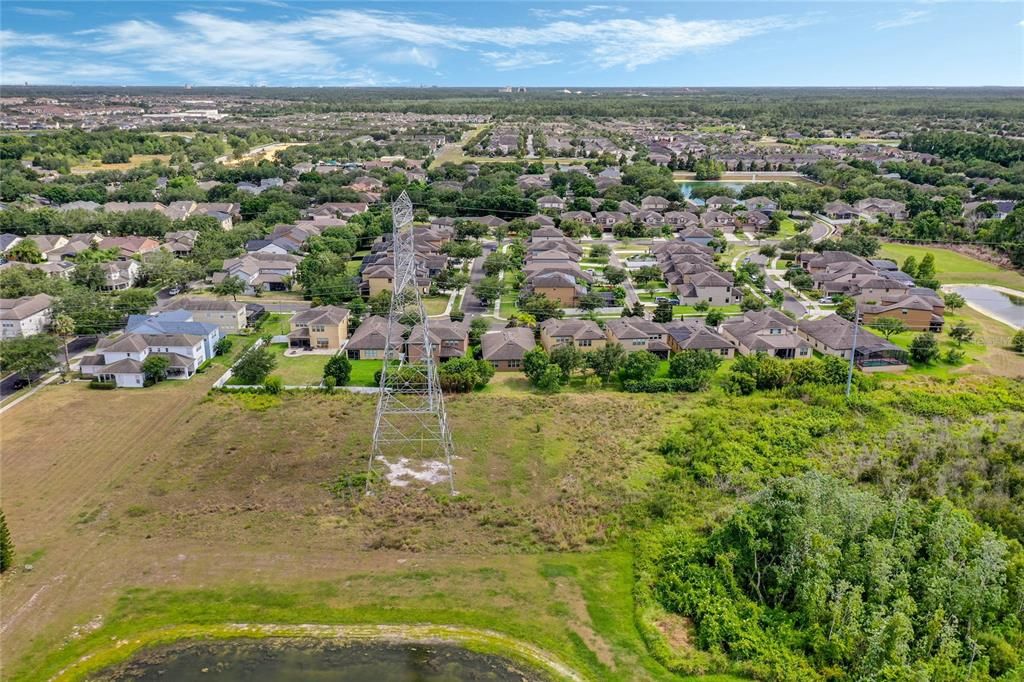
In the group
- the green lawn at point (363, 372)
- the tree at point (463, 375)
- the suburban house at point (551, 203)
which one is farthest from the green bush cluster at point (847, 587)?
the suburban house at point (551, 203)

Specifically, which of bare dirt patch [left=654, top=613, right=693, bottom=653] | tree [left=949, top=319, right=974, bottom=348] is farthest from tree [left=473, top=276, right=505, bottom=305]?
bare dirt patch [left=654, top=613, right=693, bottom=653]

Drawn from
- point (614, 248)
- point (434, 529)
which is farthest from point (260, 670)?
point (614, 248)

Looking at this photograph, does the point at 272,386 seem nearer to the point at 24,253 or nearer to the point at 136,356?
the point at 136,356

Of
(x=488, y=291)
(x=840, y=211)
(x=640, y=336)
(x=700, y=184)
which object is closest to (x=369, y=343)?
(x=488, y=291)

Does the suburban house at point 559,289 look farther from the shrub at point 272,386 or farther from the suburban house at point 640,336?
the shrub at point 272,386

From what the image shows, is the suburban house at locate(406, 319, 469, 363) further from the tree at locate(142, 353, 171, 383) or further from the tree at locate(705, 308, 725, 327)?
the tree at locate(705, 308, 725, 327)

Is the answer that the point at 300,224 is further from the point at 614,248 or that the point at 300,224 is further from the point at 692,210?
the point at 692,210
